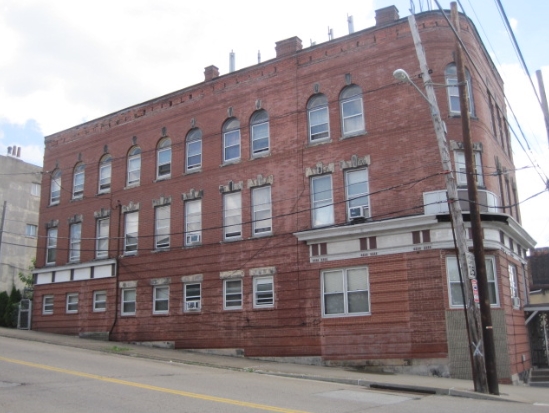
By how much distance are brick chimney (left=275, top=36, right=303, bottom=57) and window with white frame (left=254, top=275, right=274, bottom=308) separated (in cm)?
913

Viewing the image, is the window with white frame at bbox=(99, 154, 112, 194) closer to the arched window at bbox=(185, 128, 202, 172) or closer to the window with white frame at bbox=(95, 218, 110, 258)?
the window with white frame at bbox=(95, 218, 110, 258)

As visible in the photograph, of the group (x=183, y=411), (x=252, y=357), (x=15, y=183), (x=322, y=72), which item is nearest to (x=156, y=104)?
(x=322, y=72)

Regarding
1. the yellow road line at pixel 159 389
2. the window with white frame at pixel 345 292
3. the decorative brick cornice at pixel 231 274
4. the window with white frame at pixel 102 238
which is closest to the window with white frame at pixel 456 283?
the window with white frame at pixel 345 292

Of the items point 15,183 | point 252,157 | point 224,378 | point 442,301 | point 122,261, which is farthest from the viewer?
point 15,183

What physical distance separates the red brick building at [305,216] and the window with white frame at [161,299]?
89 mm

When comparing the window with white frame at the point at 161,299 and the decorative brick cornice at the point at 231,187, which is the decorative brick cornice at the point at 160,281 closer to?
the window with white frame at the point at 161,299

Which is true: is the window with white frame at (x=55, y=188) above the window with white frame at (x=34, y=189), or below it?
below

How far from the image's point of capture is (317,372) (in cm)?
1780

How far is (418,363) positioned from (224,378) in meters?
6.51

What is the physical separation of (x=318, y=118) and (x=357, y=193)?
3.59 meters

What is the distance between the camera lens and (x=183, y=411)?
32.7 ft

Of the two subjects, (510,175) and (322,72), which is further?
(510,175)

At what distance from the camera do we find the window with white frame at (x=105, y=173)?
92.8ft

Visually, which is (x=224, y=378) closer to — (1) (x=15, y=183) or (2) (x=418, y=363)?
(2) (x=418, y=363)
